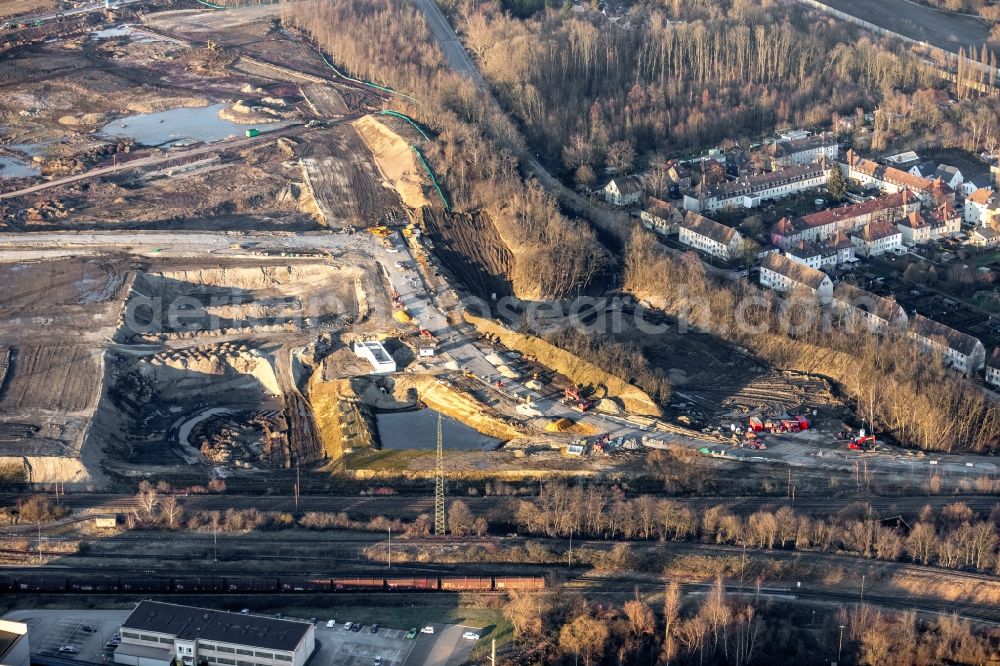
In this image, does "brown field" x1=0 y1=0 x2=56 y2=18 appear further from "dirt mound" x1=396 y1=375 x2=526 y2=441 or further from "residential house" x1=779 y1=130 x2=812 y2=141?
"dirt mound" x1=396 y1=375 x2=526 y2=441

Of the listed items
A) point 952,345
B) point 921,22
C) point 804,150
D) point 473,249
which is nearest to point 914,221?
point 804,150

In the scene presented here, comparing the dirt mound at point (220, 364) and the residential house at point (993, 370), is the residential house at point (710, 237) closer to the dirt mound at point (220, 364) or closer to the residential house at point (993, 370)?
the residential house at point (993, 370)

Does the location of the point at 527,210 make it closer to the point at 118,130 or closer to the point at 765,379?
the point at 765,379

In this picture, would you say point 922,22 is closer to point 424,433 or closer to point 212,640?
point 424,433

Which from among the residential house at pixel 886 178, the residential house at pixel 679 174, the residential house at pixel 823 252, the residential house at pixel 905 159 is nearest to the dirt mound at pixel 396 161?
the residential house at pixel 679 174

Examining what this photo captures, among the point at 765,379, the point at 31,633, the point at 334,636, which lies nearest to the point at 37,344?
the point at 31,633

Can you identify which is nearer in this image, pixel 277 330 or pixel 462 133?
pixel 277 330
